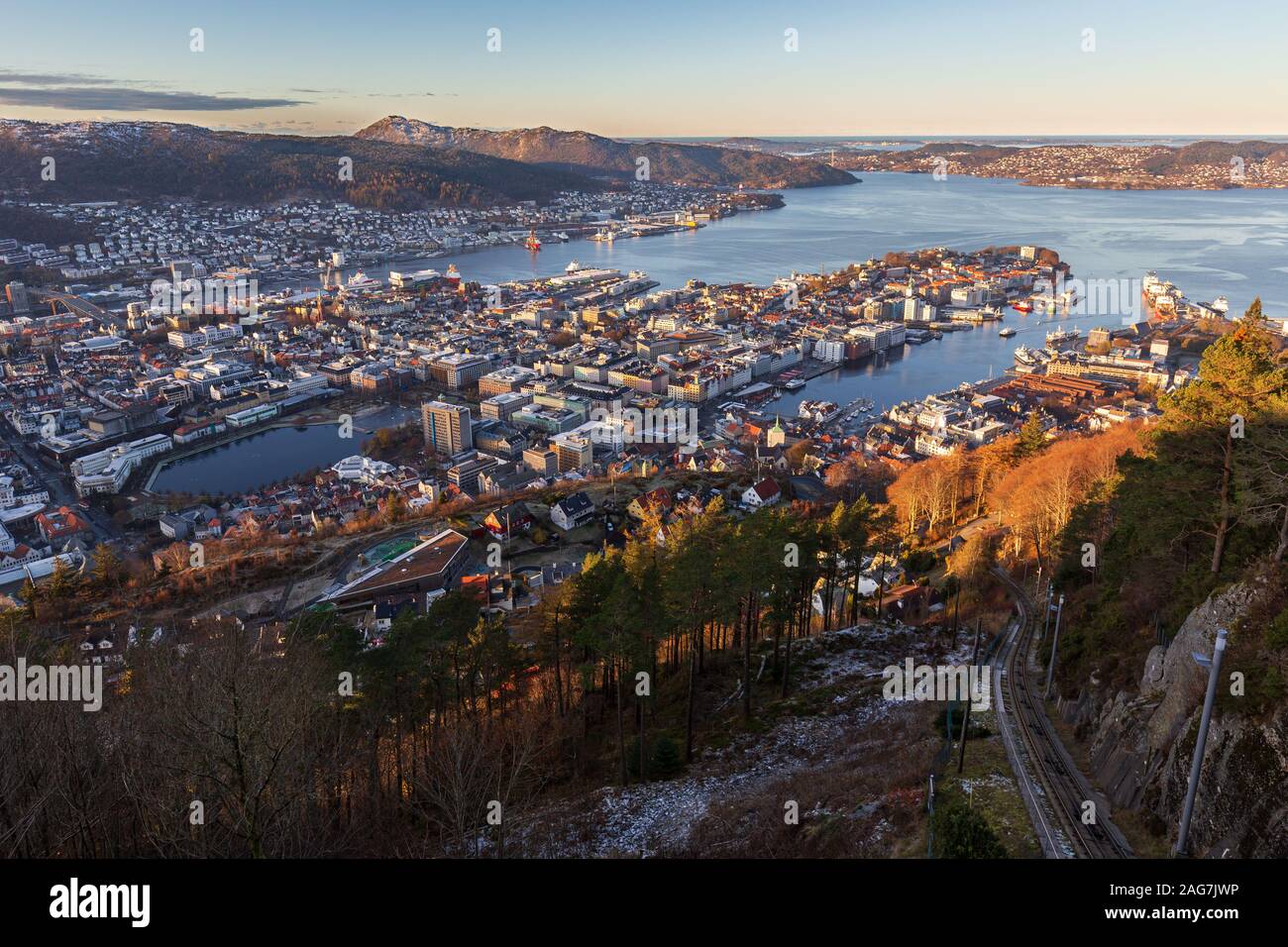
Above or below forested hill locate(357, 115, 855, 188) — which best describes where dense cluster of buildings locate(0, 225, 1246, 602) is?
below

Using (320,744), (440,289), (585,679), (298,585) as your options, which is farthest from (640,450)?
(440,289)

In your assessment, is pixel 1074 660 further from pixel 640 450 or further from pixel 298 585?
pixel 640 450

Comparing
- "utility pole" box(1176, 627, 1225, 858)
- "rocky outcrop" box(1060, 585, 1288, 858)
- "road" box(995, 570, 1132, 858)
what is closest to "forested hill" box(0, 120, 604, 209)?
"road" box(995, 570, 1132, 858)

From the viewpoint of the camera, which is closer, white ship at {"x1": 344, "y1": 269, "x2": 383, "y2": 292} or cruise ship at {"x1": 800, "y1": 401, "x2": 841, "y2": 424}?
cruise ship at {"x1": 800, "y1": 401, "x2": 841, "y2": 424}

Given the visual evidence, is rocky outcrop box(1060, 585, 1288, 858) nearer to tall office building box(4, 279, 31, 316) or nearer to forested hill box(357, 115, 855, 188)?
tall office building box(4, 279, 31, 316)
